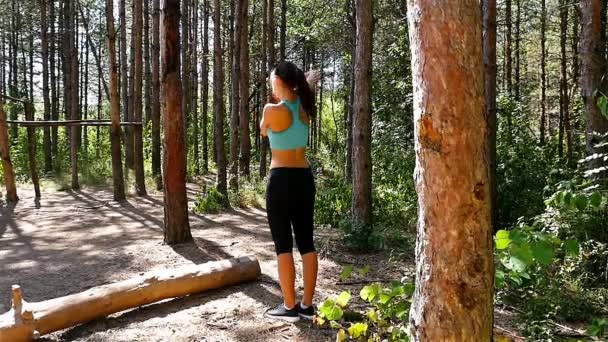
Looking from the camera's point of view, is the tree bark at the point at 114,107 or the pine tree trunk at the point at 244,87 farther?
the pine tree trunk at the point at 244,87

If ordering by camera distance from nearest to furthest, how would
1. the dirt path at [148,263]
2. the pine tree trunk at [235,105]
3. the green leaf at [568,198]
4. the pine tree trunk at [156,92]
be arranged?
the green leaf at [568,198] → the dirt path at [148,263] → the pine tree trunk at [235,105] → the pine tree trunk at [156,92]

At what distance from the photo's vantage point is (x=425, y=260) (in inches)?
82.5

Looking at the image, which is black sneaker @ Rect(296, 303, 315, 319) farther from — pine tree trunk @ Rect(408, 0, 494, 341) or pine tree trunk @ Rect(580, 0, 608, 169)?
pine tree trunk @ Rect(580, 0, 608, 169)

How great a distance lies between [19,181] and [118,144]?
7495 millimetres

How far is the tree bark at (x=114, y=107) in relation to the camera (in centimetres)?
1062

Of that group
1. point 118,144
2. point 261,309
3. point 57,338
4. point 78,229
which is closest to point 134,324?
point 57,338

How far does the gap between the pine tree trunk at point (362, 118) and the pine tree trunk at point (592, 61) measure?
2.88m

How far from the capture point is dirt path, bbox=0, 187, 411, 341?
12.0 feet

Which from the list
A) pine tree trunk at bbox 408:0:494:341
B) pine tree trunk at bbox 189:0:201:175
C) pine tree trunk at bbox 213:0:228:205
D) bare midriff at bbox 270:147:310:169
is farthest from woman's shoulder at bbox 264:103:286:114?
pine tree trunk at bbox 189:0:201:175

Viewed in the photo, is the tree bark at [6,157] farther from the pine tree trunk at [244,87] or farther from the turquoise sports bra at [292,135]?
the turquoise sports bra at [292,135]

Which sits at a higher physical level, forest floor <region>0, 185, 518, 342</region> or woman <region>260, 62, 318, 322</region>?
woman <region>260, 62, 318, 322</region>

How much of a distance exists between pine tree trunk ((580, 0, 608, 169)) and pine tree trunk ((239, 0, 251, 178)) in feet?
21.8

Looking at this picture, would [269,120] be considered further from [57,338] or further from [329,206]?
[329,206]

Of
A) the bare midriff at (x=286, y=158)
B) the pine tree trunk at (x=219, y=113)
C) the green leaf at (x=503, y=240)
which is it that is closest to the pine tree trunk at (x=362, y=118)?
the bare midriff at (x=286, y=158)
